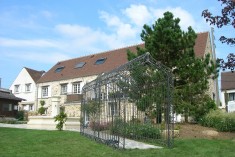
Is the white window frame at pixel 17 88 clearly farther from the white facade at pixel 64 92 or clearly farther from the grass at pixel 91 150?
the grass at pixel 91 150

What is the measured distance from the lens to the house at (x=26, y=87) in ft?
151

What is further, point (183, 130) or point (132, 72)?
point (183, 130)

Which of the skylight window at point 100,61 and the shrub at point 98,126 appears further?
the skylight window at point 100,61

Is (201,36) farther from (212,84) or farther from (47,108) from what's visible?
(47,108)

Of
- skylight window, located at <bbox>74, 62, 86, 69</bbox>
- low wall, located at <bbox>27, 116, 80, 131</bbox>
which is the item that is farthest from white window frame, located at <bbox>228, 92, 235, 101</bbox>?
low wall, located at <bbox>27, 116, 80, 131</bbox>

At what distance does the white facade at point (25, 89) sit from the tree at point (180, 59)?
2972cm

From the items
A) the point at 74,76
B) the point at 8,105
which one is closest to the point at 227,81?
the point at 74,76

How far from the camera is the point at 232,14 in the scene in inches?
206

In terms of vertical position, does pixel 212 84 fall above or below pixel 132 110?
above

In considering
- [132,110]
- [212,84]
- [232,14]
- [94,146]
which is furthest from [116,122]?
[212,84]

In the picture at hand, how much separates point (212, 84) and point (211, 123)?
13.0 m

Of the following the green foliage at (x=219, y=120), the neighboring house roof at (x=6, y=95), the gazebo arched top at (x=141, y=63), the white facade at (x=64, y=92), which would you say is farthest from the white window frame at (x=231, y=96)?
the gazebo arched top at (x=141, y=63)

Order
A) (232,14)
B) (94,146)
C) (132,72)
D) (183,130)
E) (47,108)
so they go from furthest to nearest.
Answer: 1. (47,108)
2. (183,130)
3. (132,72)
4. (94,146)
5. (232,14)

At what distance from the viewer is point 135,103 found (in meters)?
13.6
